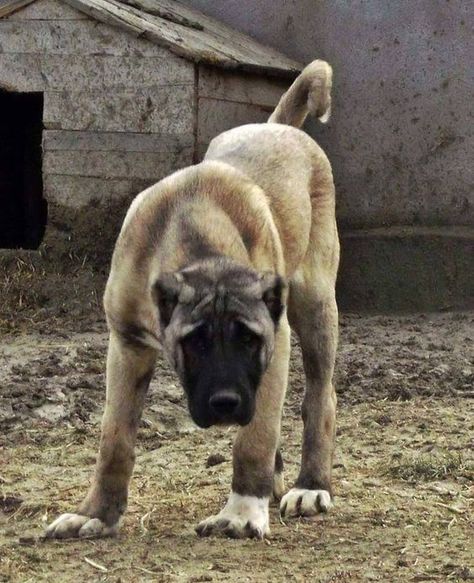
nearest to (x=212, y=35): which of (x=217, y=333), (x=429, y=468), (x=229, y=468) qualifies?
(x=229, y=468)

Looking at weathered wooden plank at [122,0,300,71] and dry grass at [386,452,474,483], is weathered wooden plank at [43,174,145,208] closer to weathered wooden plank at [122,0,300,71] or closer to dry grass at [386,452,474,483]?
weathered wooden plank at [122,0,300,71]

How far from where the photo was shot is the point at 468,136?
9.54m

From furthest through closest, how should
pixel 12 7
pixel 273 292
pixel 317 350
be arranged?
→ pixel 12 7, pixel 317 350, pixel 273 292

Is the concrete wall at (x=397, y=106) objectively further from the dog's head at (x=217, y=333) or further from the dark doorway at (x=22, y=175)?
the dog's head at (x=217, y=333)

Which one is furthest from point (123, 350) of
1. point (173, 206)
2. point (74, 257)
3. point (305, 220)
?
point (74, 257)

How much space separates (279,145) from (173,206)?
1087 millimetres

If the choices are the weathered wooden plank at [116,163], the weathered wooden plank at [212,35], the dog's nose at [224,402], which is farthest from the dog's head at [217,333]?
the weathered wooden plank at [212,35]

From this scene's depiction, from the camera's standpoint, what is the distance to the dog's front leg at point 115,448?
481cm

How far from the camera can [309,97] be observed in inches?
248

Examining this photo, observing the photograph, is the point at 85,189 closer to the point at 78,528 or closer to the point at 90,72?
the point at 90,72

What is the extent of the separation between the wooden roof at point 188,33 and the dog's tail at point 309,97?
243 centimetres

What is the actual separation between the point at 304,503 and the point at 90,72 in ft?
15.7

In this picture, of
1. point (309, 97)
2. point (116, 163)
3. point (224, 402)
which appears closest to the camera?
point (224, 402)

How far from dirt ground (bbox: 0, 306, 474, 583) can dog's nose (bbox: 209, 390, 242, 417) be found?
1.74 ft
